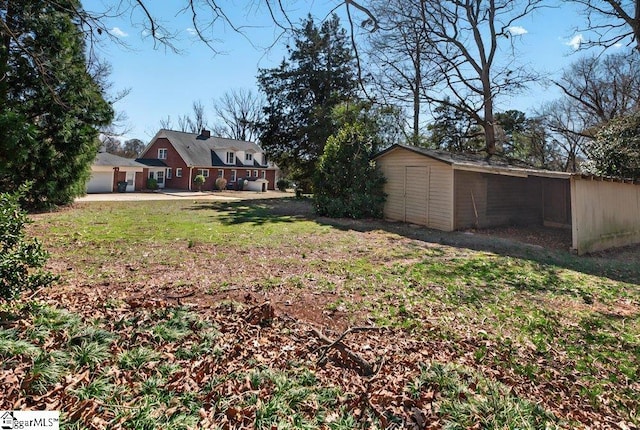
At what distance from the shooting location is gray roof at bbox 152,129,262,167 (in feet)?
94.7

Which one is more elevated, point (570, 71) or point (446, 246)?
point (570, 71)

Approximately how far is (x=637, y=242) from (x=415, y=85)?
11581mm

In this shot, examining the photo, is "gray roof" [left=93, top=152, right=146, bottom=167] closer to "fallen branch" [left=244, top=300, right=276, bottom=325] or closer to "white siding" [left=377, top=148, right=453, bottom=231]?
"white siding" [left=377, top=148, right=453, bottom=231]

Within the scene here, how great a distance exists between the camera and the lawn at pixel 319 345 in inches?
92.3

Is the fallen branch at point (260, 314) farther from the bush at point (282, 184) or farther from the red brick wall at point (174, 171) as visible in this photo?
the bush at point (282, 184)

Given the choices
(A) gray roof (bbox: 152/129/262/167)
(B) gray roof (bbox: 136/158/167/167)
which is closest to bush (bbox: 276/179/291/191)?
(A) gray roof (bbox: 152/129/262/167)

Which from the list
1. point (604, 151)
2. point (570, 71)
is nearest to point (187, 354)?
point (604, 151)

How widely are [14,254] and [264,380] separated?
252 cm

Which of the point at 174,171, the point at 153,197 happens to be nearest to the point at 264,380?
the point at 153,197

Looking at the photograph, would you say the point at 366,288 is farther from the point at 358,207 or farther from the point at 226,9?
the point at 358,207

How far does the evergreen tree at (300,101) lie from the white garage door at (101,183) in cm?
1155

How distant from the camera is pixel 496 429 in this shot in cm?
228

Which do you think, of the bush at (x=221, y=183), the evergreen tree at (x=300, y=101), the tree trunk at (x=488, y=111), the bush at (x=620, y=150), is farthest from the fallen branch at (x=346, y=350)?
the bush at (x=221, y=183)

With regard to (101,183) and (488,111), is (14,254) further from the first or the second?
(101,183)
